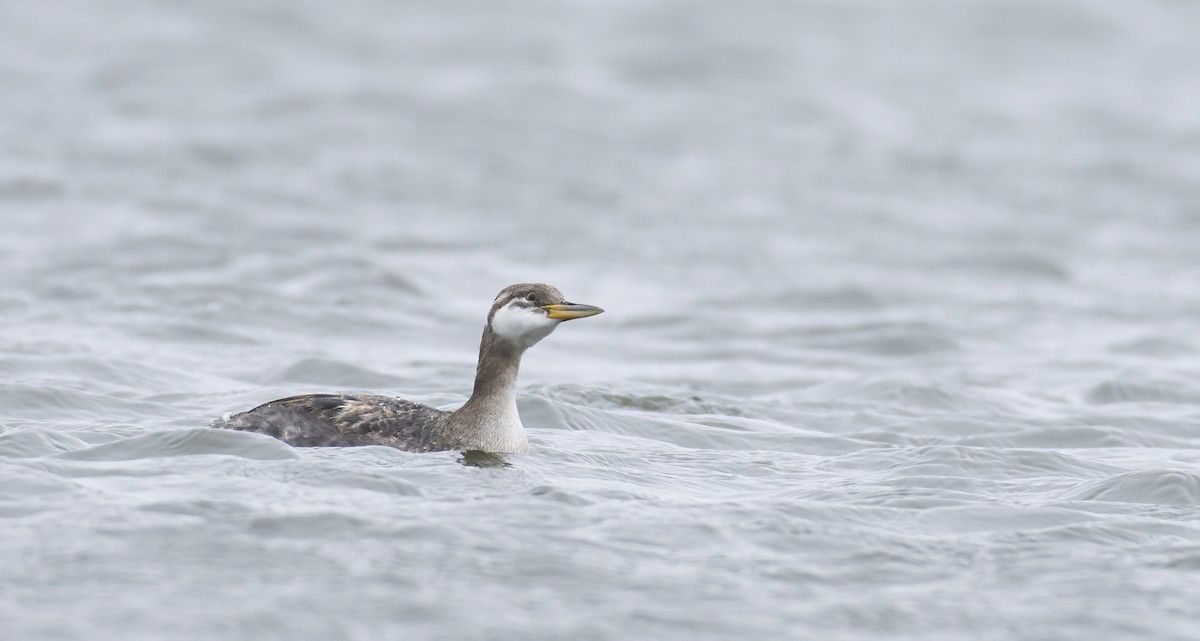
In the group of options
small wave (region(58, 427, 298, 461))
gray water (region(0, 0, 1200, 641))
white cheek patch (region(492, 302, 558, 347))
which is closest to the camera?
gray water (region(0, 0, 1200, 641))

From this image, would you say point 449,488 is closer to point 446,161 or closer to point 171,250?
point 171,250

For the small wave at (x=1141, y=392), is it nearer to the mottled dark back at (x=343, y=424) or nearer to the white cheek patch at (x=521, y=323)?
the white cheek patch at (x=521, y=323)

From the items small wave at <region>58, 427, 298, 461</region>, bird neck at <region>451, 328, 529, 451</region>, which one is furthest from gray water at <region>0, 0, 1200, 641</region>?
bird neck at <region>451, 328, 529, 451</region>

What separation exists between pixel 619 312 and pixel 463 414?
9752 millimetres

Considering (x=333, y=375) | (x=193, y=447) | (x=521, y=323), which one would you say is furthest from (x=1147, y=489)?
(x=333, y=375)

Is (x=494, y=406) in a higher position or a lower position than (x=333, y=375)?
lower

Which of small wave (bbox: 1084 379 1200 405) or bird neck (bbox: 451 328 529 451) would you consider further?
small wave (bbox: 1084 379 1200 405)

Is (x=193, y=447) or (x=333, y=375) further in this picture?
(x=333, y=375)

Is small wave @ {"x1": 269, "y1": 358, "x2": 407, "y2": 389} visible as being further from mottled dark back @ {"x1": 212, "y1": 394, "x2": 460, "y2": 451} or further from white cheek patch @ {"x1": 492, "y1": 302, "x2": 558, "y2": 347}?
white cheek patch @ {"x1": 492, "y1": 302, "x2": 558, "y2": 347}

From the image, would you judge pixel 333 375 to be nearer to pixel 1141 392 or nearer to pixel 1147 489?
pixel 1147 489

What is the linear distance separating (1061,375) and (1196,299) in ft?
20.1

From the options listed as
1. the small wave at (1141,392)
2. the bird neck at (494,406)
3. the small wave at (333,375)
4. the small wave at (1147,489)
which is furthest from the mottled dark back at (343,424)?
the small wave at (1141,392)

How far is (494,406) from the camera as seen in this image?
1071 cm

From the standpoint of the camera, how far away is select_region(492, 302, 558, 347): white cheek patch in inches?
413
